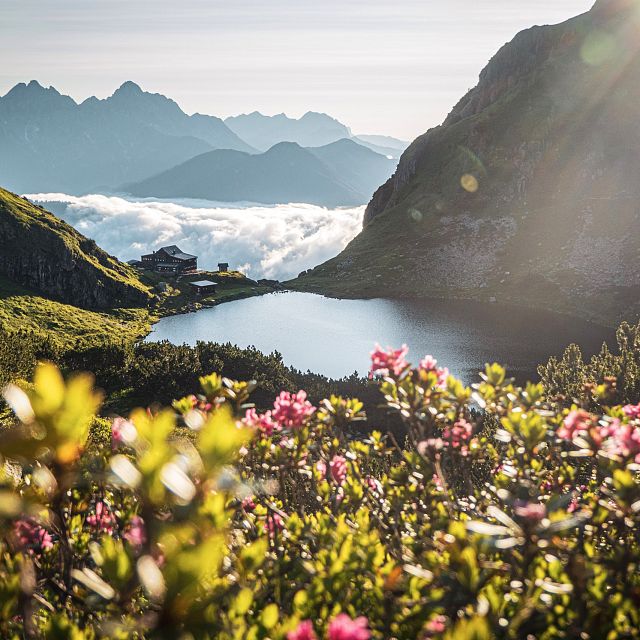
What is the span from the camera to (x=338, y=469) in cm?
1055

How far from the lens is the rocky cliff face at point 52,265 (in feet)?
399

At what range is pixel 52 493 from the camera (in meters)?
3.78

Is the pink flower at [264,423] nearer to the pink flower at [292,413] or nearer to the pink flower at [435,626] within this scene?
the pink flower at [292,413]

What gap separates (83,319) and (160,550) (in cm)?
→ 11923

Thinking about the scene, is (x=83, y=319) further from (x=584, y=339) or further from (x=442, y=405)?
(x=442, y=405)

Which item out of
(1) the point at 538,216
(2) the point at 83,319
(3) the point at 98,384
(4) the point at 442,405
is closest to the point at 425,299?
(1) the point at 538,216

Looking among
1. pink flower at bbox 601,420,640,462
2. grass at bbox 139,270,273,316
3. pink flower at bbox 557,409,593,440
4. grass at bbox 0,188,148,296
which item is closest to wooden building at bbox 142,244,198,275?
grass at bbox 139,270,273,316

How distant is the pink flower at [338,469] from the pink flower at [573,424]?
14.5ft

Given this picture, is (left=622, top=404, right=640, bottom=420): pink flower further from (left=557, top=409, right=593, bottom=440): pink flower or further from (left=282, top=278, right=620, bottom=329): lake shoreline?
(left=282, top=278, right=620, bottom=329): lake shoreline

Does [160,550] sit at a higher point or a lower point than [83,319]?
higher

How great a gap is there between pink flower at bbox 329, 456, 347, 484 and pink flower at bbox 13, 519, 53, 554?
530cm

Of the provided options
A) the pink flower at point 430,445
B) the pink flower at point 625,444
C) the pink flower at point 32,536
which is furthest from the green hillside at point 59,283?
the pink flower at point 625,444

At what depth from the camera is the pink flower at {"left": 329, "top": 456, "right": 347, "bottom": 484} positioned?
10539mm

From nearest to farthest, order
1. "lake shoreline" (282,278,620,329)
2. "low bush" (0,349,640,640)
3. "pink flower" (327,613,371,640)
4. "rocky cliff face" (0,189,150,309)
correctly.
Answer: "low bush" (0,349,640,640), "pink flower" (327,613,371,640), "lake shoreline" (282,278,620,329), "rocky cliff face" (0,189,150,309)
